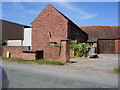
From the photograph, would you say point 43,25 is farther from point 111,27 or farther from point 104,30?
point 111,27

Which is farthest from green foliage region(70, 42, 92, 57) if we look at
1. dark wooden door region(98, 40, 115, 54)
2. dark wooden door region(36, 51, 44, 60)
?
dark wooden door region(98, 40, 115, 54)

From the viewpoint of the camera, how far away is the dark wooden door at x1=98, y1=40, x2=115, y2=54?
1133 inches

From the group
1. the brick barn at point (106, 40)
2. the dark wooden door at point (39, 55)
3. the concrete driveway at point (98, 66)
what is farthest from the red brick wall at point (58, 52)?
the brick barn at point (106, 40)

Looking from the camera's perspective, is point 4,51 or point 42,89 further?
point 4,51

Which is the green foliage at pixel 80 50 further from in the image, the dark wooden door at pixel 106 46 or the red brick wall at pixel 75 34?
the dark wooden door at pixel 106 46

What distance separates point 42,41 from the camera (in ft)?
71.1

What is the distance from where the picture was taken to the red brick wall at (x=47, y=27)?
20844mm

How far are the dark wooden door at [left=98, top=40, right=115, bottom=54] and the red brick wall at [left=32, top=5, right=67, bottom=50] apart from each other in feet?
37.7

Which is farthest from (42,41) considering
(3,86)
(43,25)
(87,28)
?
(3,86)

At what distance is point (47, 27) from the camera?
21594 mm

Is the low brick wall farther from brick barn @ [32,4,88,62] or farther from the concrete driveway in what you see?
the concrete driveway

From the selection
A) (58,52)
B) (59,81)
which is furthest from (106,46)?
(59,81)

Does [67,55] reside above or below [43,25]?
below

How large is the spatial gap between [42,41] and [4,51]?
619 centimetres
